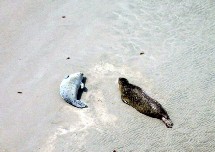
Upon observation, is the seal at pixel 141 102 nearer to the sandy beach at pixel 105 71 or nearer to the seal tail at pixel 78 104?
the sandy beach at pixel 105 71

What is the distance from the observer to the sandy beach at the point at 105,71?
6.39 m

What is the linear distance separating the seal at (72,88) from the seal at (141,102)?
75cm

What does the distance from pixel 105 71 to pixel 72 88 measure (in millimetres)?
840

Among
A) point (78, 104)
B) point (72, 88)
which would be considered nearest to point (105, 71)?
point (72, 88)

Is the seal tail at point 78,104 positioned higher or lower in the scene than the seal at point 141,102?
lower

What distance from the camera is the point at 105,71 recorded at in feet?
24.5

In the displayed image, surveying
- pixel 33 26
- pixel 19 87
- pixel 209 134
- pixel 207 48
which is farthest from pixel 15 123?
pixel 207 48

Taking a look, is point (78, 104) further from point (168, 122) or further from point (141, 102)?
point (168, 122)

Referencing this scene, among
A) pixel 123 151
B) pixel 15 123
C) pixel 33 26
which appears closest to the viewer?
pixel 123 151

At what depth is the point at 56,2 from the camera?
9.14 meters

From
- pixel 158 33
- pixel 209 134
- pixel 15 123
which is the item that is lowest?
pixel 15 123

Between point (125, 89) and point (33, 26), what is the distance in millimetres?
2964

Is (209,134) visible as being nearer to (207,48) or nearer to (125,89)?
(125,89)

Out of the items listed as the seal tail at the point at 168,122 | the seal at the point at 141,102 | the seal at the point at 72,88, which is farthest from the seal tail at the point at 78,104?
the seal tail at the point at 168,122
